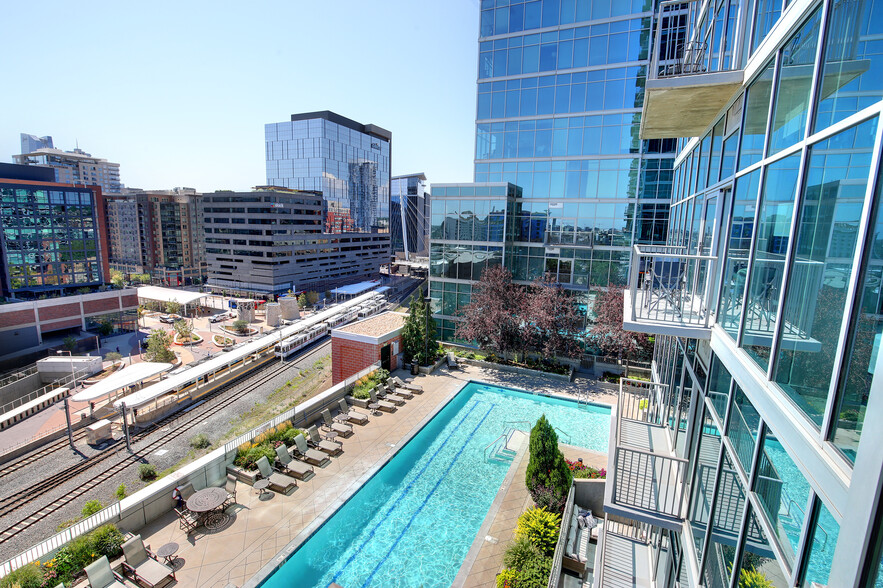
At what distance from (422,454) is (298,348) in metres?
18.9

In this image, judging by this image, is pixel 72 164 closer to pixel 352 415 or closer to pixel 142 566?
pixel 352 415

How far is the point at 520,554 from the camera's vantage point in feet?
27.1

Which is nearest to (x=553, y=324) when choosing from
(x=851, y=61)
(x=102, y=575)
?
(x=102, y=575)

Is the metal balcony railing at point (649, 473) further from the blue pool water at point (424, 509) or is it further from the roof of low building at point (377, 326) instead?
the roof of low building at point (377, 326)

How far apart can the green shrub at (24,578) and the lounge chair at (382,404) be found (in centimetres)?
971

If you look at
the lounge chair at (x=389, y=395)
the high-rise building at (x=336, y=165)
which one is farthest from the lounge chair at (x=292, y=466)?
the high-rise building at (x=336, y=165)

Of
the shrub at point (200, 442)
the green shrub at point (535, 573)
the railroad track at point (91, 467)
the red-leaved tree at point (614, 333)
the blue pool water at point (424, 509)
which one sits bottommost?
the railroad track at point (91, 467)

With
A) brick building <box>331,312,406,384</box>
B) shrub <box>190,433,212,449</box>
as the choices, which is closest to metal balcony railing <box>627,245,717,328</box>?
brick building <box>331,312,406,384</box>

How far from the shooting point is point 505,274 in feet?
70.0

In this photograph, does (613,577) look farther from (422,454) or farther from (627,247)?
(627,247)

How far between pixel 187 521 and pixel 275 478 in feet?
6.96

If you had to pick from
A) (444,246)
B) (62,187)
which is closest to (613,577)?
(444,246)

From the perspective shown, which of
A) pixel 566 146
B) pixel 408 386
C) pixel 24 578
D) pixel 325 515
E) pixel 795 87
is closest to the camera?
pixel 795 87

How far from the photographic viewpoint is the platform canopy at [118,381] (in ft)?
60.4
